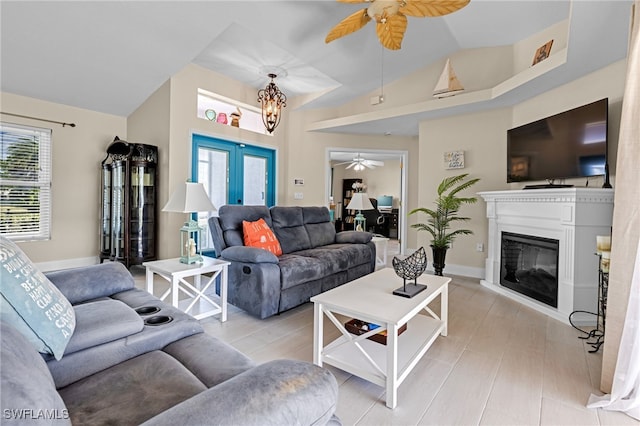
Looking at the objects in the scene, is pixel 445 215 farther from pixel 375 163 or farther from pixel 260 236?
pixel 375 163

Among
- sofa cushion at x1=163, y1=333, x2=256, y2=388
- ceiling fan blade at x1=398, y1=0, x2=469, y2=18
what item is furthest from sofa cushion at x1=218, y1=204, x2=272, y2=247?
ceiling fan blade at x1=398, y1=0, x2=469, y2=18

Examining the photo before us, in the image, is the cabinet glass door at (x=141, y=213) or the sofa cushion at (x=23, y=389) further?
the cabinet glass door at (x=141, y=213)

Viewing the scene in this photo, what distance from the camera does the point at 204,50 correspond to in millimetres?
4027

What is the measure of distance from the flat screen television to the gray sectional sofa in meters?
Result: 3.41

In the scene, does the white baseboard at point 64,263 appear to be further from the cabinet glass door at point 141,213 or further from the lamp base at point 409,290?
the lamp base at point 409,290

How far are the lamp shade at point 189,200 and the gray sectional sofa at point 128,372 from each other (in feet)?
3.34

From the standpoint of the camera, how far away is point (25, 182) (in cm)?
392

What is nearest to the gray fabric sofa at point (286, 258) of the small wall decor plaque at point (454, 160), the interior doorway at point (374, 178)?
the small wall decor plaque at point (454, 160)

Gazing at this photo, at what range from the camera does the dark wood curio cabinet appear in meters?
4.11

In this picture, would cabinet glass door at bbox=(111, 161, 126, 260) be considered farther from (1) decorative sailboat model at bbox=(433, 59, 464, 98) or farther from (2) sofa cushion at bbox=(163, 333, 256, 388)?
(1) decorative sailboat model at bbox=(433, 59, 464, 98)

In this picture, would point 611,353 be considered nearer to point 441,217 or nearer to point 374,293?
point 374,293

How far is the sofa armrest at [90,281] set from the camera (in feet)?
5.41

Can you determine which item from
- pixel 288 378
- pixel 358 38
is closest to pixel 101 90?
pixel 358 38

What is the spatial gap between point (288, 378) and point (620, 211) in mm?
1958
